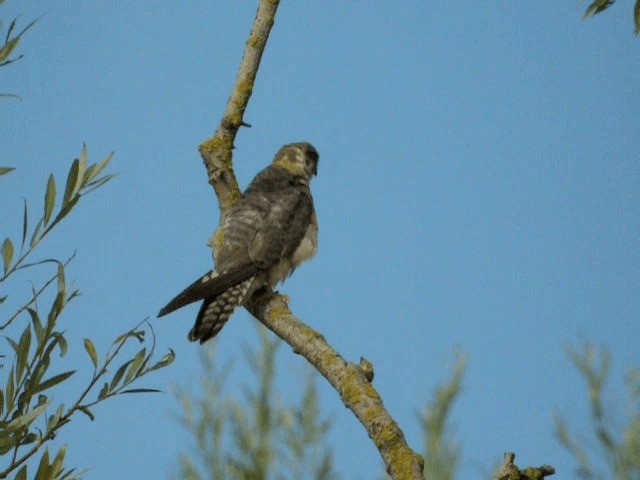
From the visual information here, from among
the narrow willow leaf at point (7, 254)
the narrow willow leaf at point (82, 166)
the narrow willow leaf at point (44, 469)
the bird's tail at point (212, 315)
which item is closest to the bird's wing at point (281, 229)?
the bird's tail at point (212, 315)

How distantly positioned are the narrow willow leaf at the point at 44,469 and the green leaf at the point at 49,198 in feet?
1.66

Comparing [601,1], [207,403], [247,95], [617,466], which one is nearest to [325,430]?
[207,403]

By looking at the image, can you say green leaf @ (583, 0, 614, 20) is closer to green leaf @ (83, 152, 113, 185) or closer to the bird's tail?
green leaf @ (83, 152, 113, 185)

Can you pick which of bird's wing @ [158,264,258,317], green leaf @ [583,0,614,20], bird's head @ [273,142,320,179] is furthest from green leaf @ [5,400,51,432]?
bird's head @ [273,142,320,179]

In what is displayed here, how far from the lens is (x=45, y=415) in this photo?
208 cm

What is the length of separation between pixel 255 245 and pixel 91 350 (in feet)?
10.7

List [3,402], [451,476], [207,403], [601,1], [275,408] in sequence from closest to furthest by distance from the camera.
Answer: [3,402] < [601,1] < [451,476] < [275,408] < [207,403]

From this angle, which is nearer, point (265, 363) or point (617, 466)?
point (617, 466)

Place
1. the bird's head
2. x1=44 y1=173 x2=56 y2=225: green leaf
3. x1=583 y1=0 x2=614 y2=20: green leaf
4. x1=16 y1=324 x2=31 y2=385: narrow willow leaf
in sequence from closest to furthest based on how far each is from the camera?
x1=16 y1=324 x2=31 y2=385: narrow willow leaf
x1=44 y1=173 x2=56 y2=225: green leaf
x1=583 y1=0 x2=614 y2=20: green leaf
the bird's head

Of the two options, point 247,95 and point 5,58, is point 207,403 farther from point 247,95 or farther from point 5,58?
point 5,58

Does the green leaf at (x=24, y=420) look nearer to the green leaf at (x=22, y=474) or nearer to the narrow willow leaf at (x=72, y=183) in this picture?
the green leaf at (x=22, y=474)

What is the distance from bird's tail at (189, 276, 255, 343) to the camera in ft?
15.9

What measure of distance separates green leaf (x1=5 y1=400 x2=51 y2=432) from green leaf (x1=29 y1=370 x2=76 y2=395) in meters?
0.07

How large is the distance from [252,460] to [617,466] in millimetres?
1570
